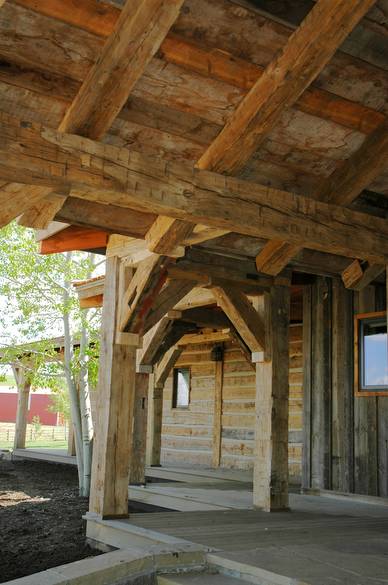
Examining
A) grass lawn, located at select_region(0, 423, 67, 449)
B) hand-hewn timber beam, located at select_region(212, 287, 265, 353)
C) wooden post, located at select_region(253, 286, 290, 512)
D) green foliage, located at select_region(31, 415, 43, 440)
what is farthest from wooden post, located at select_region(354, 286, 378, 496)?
grass lawn, located at select_region(0, 423, 67, 449)

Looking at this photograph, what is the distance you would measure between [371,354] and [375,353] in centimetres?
5

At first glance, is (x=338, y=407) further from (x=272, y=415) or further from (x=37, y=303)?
(x=37, y=303)

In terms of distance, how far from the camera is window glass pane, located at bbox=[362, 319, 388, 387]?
6695mm

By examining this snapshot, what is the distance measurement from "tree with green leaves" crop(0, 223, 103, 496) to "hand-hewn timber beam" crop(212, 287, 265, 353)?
10.9 ft

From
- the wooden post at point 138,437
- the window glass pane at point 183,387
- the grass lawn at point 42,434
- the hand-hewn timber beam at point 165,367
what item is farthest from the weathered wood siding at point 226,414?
the grass lawn at point 42,434

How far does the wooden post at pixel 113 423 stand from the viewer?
5.09 meters

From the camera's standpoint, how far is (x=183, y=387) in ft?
41.6

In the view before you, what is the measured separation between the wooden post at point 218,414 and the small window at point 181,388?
115cm

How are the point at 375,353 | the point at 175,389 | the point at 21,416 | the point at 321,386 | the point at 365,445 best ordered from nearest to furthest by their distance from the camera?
the point at 365,445
the point at 375,353
the point at 321,386
the point at 175,389
the point at 21,416

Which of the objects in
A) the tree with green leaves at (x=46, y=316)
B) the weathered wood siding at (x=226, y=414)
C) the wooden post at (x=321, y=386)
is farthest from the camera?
the weathered wood siding at (x=226, y=414)

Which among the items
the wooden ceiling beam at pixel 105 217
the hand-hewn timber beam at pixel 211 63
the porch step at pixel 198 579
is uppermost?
the hand-hewn timber beam at pixel 211 63

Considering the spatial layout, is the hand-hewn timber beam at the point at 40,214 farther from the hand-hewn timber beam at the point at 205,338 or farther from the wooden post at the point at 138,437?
the hand-hewn timber beam at the point at 205,338

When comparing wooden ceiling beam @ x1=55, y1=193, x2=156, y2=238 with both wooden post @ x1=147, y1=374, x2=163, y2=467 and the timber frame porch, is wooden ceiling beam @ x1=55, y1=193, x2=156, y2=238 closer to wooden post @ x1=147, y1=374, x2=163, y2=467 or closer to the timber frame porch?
the timber frame porch

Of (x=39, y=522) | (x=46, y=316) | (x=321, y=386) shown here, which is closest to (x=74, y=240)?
(x=39, y=522)
